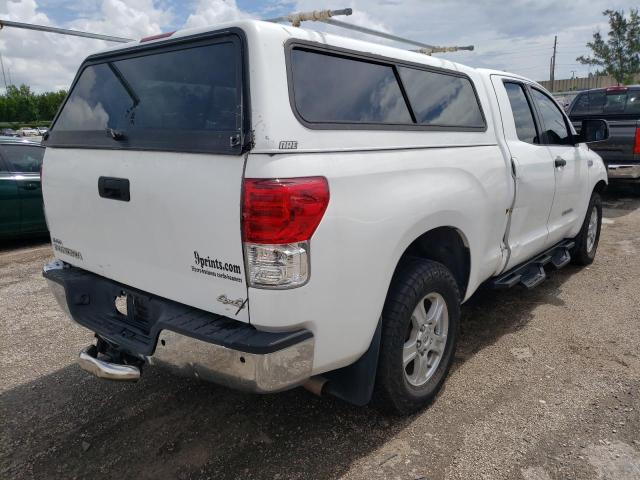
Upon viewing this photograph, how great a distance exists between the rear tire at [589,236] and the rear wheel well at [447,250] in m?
2.63

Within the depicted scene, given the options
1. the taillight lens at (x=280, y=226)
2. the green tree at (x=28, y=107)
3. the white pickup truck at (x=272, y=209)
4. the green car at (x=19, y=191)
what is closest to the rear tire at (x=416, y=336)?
the white pickup truck at (x=272, y=209)

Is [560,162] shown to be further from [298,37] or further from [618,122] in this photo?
[618,122]

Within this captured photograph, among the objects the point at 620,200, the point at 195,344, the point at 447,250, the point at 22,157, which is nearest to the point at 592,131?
the point at 447,250

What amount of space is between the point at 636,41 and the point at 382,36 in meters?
27.5

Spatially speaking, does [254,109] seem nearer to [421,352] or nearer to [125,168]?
[125,168]

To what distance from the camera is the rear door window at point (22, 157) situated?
22.2 ft

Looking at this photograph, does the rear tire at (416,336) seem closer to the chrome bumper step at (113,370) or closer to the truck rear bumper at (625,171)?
the chrome bumper step at (113,370)

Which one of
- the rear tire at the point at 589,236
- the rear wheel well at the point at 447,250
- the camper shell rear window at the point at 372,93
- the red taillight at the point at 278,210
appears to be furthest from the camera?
the rear tire at the point at 589,236

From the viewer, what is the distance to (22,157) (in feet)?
22.7

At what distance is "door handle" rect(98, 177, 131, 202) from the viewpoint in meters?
2.45

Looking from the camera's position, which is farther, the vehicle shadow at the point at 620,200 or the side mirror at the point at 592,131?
the vehicle shadow at the point at 620,200

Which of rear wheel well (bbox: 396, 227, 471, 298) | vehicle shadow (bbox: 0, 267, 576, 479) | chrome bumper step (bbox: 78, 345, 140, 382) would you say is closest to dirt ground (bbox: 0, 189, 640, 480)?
vehicle shadow (bbox: 0, 267, 576, 479)

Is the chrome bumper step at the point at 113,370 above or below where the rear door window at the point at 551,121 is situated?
below

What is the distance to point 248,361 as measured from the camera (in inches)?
80.7
